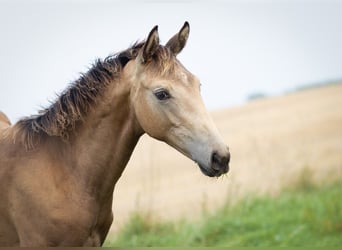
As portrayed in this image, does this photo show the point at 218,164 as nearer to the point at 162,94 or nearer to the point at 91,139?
the point at 162,94

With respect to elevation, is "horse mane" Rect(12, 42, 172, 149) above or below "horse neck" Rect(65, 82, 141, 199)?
above

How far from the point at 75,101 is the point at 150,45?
0.47 m

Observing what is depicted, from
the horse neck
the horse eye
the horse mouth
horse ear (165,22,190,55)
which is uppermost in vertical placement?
horse ear (165,22,190,55)

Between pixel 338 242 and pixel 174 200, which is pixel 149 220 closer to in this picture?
pixel 174 200

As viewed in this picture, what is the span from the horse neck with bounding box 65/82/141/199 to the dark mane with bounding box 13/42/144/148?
2.1 inches

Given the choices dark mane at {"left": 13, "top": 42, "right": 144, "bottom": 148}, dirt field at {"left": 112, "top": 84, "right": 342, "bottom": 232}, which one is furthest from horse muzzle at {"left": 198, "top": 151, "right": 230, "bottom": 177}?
dirt field at {"left": 112, "top": 84, "right": 342, "bottom": 232}

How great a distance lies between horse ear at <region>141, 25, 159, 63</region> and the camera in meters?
2.62

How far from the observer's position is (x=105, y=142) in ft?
9.06

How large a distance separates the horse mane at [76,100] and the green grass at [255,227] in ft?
8.15

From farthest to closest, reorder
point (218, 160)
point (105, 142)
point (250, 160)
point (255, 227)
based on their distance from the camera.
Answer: point (250, 160) → point (255, 227) → point (105, 142) → point (218, 160)

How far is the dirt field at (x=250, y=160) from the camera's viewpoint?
6320mm

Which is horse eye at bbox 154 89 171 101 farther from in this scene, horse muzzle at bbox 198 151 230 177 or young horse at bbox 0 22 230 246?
horse muzzle at bbox 198 151 230 177

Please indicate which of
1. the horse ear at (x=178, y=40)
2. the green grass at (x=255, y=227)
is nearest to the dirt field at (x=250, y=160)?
the green grass at (x=255, y=227)

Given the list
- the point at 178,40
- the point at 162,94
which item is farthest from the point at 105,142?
the point at 178,40
